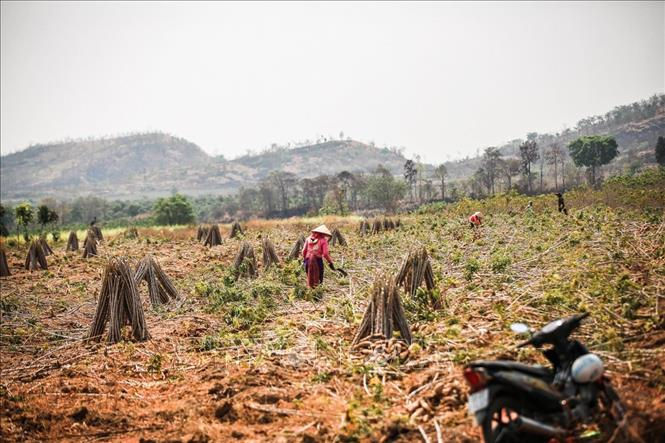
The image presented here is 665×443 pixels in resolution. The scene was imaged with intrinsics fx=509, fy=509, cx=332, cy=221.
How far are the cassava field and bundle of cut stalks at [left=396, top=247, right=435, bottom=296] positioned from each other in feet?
0.92

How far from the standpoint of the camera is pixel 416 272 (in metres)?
6.98

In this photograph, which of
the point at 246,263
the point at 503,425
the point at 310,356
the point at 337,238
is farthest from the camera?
the point at 337,238

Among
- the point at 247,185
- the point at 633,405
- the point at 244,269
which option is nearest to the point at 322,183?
the point at 244,269

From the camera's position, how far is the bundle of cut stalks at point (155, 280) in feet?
31.2

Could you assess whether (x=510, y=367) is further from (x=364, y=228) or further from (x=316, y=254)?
(x=364, y=228)

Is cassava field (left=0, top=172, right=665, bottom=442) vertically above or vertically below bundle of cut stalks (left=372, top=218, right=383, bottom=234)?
below

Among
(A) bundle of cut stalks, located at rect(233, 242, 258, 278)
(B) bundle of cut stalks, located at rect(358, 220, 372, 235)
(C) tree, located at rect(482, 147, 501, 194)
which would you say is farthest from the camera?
(C) tree, located at rect(482, 147, 501, 194)

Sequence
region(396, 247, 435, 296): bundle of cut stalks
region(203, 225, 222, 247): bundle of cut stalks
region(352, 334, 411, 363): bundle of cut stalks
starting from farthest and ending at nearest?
region(203, 225, 222, 247): bundle of cut stalks
region(396, 247, 435, 296): bundle of cut stalks
region(352, 334, 411, 363): bundle of cut stalks

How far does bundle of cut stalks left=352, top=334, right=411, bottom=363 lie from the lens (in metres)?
4.89

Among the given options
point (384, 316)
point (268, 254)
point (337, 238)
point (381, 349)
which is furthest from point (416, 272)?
point (337, 238)

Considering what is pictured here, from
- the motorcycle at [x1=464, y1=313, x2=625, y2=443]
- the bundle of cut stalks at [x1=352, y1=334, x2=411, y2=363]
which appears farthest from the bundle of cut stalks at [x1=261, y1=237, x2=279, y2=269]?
the motorcycle at [x1=464, y1=313, x2=625, y2=443]

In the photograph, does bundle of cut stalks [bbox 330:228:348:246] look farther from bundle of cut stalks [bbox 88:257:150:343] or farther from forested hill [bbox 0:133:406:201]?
forested hill [bbox 0:133:406:201]

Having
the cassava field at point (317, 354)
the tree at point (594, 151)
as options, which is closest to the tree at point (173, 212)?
the tree at point (594, 151)

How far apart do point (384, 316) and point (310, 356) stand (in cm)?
88
